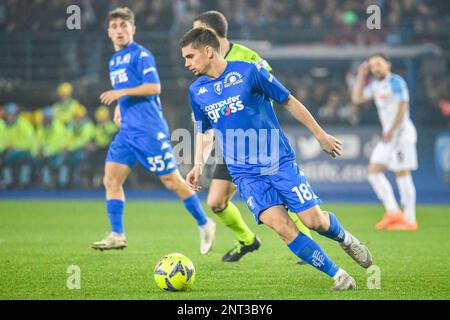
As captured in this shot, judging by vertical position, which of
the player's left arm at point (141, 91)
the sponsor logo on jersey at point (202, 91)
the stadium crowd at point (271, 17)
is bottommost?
the sponsor logo on jersey at point (202, 91)

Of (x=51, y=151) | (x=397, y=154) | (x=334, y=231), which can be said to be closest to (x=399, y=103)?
(x=397, y=154)

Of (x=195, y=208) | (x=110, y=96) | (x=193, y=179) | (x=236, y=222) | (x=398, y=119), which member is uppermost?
(x=110, y=96)

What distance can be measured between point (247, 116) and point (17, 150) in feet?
47.5

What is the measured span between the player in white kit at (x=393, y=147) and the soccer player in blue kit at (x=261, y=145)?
18.4 ft

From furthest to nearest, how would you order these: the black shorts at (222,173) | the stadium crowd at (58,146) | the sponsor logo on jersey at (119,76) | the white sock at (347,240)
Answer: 1. the stadium crowd at (58,146)
2. the sponsor logo on jersey at (119,76)
3. the black shorts at (222,173)
4. the white sock at (347,240)

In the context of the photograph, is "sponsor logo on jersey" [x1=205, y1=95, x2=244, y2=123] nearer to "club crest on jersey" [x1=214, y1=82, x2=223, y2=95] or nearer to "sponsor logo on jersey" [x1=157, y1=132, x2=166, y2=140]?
"club crest on jersey" [x1=214, y1=82, x2=223, y2=95]

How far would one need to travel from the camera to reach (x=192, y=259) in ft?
29.6

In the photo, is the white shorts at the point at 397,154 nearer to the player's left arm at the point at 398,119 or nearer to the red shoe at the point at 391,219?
the player's left arm at the point at 398,119

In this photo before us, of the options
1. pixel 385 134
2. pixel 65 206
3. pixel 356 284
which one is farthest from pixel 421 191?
pixel 356 284

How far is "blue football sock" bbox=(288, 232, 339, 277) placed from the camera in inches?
262

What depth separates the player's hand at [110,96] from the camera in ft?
29.4

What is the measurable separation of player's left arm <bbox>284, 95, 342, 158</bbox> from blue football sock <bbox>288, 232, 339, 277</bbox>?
0.72 metres

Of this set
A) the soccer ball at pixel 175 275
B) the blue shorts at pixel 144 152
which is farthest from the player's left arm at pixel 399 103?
the soccer ball at pixel 175 275

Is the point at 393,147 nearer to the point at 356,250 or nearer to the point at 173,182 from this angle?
the point at 173,182
